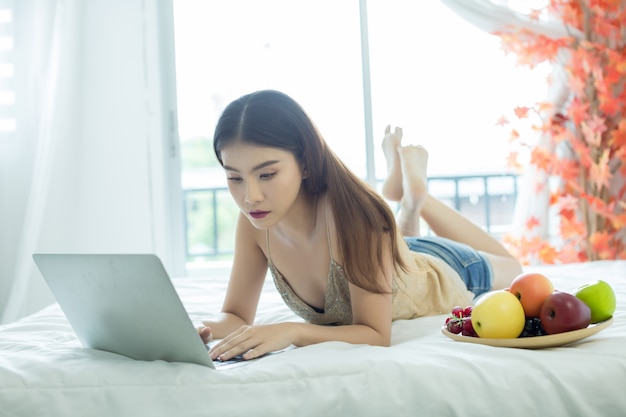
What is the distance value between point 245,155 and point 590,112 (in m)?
2.65

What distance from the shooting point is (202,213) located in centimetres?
600

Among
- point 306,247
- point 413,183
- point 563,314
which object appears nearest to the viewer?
point 563,314

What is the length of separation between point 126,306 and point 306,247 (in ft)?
2.03

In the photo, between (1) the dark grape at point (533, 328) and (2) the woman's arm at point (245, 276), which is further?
(2) the woman's arm at point (245, 276)

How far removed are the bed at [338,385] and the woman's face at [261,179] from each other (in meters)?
0.35

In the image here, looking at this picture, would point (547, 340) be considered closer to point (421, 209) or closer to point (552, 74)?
point (421, 209)

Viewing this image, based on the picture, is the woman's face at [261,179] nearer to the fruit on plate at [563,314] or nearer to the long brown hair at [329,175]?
the long brown hair at [329,175]

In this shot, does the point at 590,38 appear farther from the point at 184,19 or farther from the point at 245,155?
the point at 245,155

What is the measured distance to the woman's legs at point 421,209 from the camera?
2.43 meters

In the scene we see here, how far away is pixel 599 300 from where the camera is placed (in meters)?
1.33

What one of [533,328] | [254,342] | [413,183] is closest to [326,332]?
[254,342]

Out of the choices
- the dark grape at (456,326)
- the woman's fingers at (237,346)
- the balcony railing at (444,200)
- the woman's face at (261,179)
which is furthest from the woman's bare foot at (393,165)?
the balcony railing at (444,200)

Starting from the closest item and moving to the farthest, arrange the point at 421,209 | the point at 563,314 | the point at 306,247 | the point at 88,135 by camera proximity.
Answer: the point at 563,314 < the point at 306,247 < the point at 421,209 < the point at 88,135

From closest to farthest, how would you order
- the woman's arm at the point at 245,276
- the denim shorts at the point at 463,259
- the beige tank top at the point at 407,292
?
the beige tank top at the point at 407,292, the woman's arm at the point at 245,276, the denim shorts at the point at 463,259
